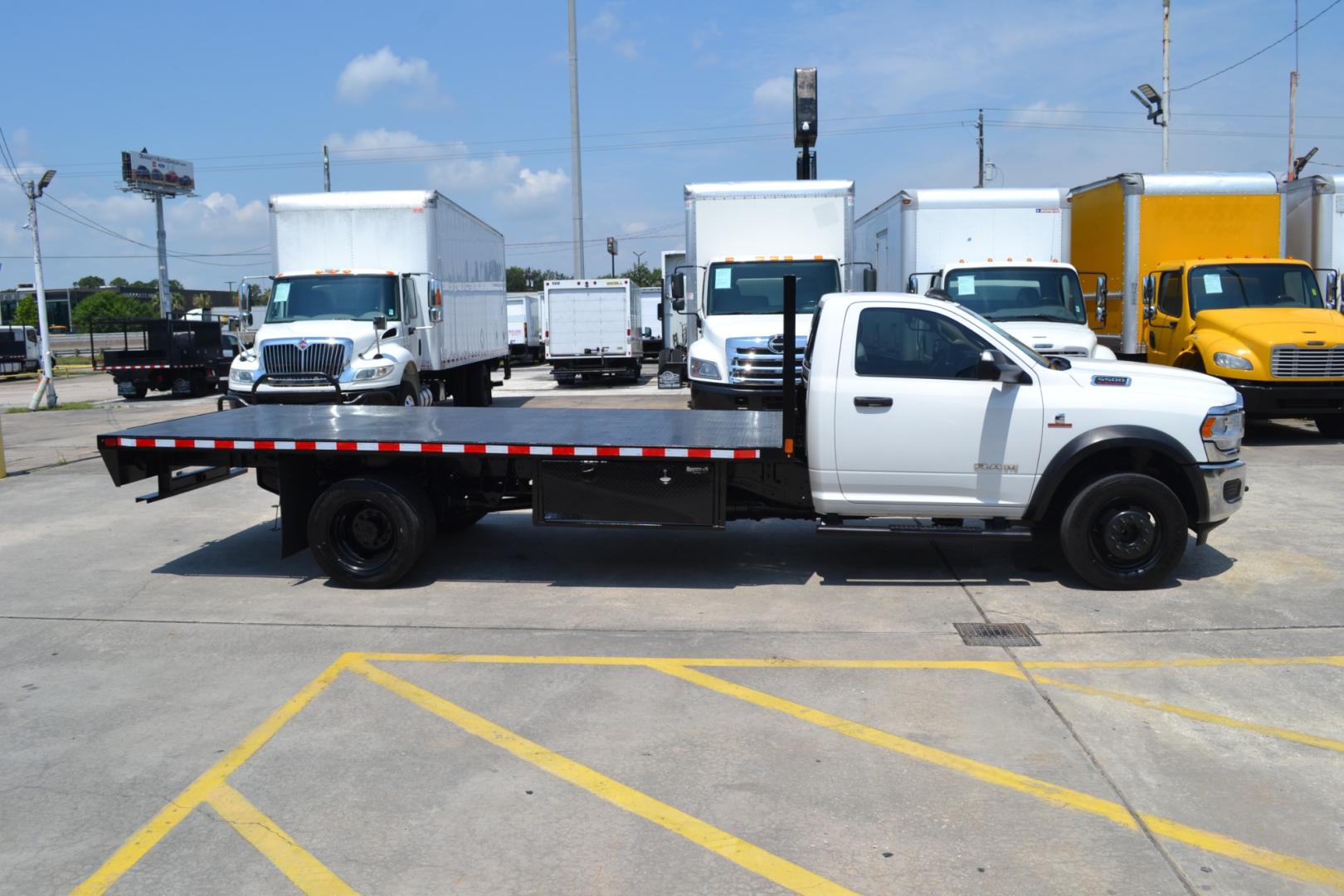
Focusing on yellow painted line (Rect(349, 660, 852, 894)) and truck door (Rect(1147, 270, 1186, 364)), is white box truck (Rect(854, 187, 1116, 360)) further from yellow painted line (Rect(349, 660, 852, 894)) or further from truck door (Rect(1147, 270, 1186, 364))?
yellow painted line (Rect(349, 660, 852, 894))

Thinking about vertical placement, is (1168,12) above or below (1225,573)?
above

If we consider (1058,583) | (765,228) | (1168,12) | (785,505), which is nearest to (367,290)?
(765,228)

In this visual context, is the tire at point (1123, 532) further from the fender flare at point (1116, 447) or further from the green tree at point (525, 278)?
the green tree at point (525, 278)

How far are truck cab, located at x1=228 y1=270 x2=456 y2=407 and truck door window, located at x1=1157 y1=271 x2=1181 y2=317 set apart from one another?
10953 millimetres

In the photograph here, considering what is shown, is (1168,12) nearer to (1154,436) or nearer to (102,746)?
(1154,436)

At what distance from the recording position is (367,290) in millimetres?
16781

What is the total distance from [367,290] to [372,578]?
31.8 feet

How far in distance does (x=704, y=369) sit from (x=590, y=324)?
1741 cm

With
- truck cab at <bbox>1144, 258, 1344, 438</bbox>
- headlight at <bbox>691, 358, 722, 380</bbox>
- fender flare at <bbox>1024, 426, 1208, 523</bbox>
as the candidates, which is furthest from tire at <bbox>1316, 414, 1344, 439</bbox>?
fender flare at <bbox>1024, 426, 1208, 523</bbox>

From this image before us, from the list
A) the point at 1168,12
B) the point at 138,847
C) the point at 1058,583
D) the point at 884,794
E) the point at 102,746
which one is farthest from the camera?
the point at 1168,12

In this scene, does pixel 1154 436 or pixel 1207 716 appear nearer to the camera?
pixel 1207 716

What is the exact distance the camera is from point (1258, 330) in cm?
1421

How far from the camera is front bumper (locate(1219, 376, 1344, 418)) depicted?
45.5 ft

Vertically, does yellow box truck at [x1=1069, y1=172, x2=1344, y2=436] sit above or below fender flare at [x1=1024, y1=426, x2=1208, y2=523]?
above
